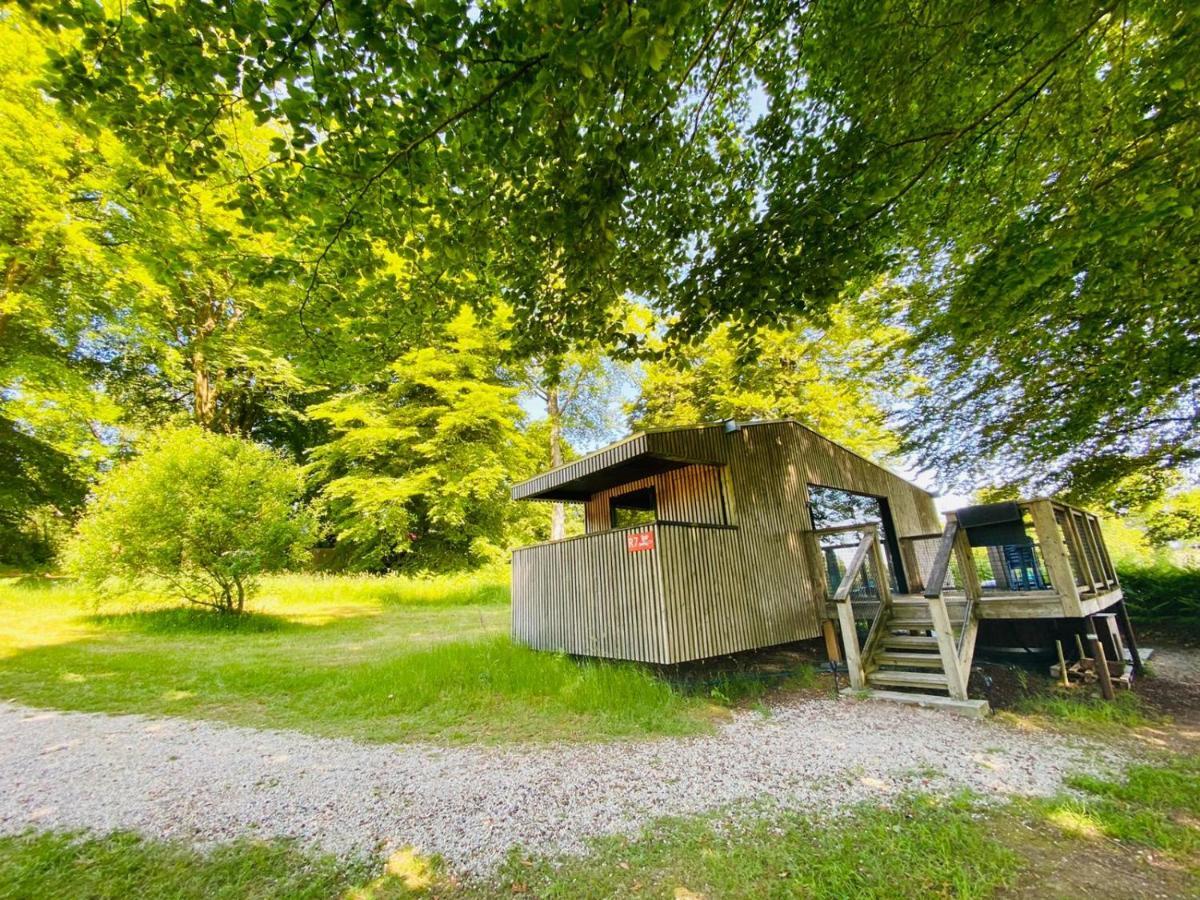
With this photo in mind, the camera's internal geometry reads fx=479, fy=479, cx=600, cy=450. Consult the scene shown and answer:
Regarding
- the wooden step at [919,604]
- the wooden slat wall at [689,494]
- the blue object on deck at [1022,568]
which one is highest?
the wooden slat wall at [689,494]

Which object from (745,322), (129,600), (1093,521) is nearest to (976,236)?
(745,322)

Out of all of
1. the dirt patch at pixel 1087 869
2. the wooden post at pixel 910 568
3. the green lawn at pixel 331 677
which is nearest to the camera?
the dirt patch at pixel 1087 869

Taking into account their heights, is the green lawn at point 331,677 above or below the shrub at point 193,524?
below

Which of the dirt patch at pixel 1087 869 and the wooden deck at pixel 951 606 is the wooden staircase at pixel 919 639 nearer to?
the wooden deck at pixel 951 606

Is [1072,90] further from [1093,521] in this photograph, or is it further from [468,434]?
[468,434]

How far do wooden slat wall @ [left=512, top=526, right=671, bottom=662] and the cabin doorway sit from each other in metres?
5.33

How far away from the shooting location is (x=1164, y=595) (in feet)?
30.6

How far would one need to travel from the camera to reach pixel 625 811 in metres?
3.14

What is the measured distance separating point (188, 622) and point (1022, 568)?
1617cm

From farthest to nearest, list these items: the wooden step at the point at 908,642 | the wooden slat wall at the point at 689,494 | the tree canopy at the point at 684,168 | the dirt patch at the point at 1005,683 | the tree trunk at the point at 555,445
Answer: the tree trunk at the point at 555,445 → the wooden slat wall at the point at 689,494 → the wooden step at the point at 908,642 → the dirt patch at the point at 1005,683 → the tree canopy at the point at 684,168

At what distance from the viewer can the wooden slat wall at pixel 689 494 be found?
22.6 ft

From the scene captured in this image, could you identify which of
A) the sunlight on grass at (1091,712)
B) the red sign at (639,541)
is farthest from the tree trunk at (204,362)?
the sunlight on grass at (1091,712)

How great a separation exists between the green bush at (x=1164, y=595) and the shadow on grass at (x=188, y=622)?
56.4 feet

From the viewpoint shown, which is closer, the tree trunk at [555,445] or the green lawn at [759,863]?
the green lawn at [759,863]
